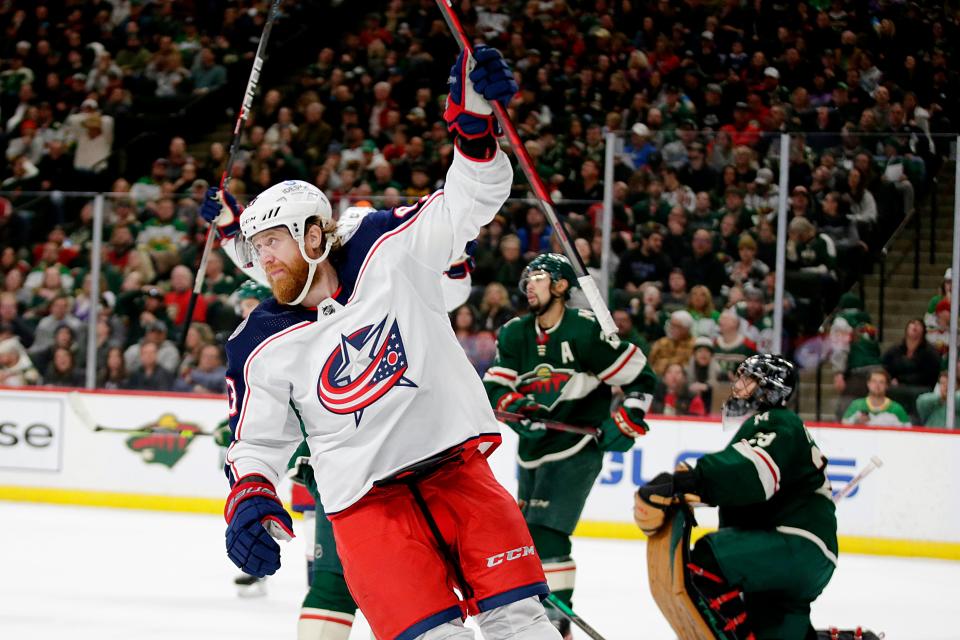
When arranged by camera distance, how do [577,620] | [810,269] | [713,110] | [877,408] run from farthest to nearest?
[713,110] → [810,269] → [877,408] → [577,620]

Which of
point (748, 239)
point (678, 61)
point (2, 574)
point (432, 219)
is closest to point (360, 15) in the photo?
point (678, 61)

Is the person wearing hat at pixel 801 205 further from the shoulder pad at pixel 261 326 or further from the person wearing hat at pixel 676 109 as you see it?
the shoulder pad at pixel 261 326

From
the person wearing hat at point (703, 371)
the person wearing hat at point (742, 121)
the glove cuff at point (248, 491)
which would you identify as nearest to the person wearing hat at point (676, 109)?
the person wearing hat at point (742, 121)

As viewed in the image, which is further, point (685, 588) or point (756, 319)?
point (756, 319)

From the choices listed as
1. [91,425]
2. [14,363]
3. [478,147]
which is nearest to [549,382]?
[478,147]

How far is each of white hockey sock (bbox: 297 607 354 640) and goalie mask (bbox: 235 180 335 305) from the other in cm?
107

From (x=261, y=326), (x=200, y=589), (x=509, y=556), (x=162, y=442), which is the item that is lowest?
(x=162, y=442)

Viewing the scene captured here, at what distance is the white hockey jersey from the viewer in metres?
2.60

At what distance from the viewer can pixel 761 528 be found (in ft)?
11.9

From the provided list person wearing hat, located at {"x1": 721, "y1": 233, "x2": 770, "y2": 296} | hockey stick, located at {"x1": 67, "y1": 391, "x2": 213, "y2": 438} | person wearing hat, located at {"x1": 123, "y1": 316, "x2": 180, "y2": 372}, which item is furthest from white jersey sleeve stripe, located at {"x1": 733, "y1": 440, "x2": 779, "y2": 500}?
person wearing hat, located at {"x1": 123, "y1": 316, "x2": 180, "y2": 372}

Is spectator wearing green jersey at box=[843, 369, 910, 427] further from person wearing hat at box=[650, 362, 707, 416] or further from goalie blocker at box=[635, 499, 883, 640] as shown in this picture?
goalie blocker at box=[635, 499, 883, 640]

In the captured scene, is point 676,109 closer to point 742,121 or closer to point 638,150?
point 742,121

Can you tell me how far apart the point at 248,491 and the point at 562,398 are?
217 centimetres

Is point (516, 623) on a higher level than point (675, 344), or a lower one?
higher
